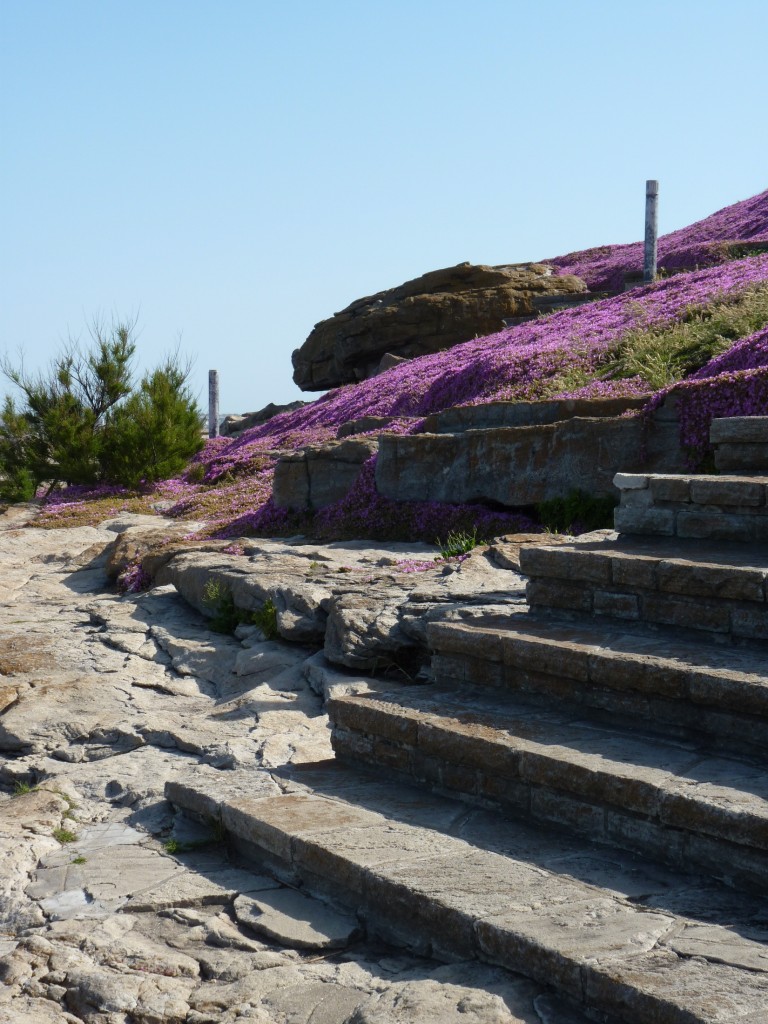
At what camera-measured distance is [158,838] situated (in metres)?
4.08

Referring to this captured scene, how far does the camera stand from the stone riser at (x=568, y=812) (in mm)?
3014

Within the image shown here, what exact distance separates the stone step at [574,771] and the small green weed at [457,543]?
3358mm

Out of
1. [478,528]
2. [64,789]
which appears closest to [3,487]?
[478,528]

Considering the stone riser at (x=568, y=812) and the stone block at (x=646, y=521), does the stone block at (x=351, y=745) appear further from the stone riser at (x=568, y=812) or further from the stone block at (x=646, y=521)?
the stone block at (x=646, y=521)

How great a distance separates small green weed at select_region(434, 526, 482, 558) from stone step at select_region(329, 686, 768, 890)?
3358 millimetres

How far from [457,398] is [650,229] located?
9300 mm

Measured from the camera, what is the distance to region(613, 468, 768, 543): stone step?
183 inches

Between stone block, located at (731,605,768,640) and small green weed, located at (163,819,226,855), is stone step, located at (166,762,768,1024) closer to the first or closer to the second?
small green weed, located at (163,819,226,855)

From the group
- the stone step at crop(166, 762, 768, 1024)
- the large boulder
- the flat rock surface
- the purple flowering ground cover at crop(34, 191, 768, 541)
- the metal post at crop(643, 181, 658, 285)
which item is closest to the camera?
the stone step at crop(166, 762, 768, 1024)

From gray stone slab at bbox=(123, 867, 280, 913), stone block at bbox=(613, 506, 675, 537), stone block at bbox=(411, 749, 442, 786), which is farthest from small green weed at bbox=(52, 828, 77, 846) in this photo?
stone block at bbox=(613, 506, 675, 537)

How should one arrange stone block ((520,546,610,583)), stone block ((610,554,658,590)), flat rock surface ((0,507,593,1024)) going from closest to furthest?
flat rock surface ((0,507,593,1024))
stone block ((610,554,658,590))
stone block ((520,546,610,583))

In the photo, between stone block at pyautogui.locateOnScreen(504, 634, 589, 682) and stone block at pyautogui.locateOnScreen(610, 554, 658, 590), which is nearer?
stone block at pyautogui.locateOnScreen(504, 634, 589, 682)

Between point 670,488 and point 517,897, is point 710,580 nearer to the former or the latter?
point 670,488

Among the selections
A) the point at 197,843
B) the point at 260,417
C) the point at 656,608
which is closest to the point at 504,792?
the point at 656,608
